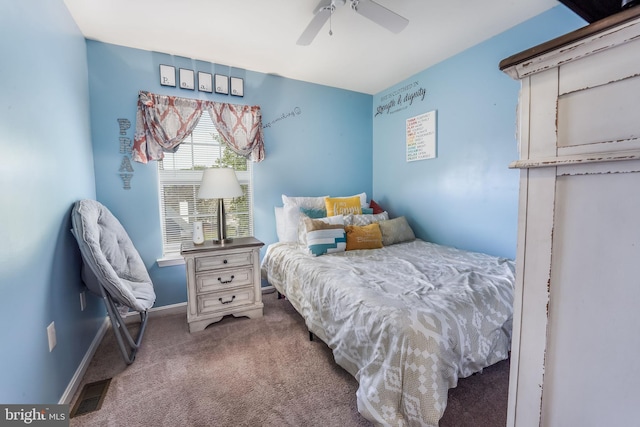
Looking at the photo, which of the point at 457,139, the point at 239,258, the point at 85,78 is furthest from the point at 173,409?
the point at 457,139

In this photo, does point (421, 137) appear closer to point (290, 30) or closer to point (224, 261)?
point (290, 30)

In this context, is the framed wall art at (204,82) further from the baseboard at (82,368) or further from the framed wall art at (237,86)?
the baseboard at (82,368)

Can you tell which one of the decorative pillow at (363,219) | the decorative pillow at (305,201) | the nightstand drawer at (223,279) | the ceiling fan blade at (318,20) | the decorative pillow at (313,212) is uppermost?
the ceiling fan blade at (318,20)

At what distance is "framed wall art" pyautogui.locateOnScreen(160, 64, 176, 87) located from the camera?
2.54 m

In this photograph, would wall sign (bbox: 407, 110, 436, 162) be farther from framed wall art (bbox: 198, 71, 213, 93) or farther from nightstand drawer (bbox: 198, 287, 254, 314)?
nightstand drawer (bbox: 198, 287, 254, 314)

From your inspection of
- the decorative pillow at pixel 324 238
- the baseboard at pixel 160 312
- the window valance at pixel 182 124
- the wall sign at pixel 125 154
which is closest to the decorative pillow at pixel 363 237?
the decorative pillow at pixel 324 238

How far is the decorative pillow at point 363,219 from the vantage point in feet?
9.21

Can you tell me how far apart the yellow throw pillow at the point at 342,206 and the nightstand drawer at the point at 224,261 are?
38.8 inches

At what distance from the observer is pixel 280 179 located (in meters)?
3.14

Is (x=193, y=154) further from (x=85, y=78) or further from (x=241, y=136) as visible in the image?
(x=85, y=78)

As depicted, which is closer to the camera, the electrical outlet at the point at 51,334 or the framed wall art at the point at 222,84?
the electrical outlet at the point at 51,334

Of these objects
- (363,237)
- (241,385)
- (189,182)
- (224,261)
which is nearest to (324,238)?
(363,237)

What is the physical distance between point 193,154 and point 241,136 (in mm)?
503

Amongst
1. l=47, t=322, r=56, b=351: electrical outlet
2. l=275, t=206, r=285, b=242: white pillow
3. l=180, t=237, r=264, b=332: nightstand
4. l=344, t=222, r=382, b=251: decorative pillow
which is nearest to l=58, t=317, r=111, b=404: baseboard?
l=47, t=322, r=56, b=351: electrical outlet
